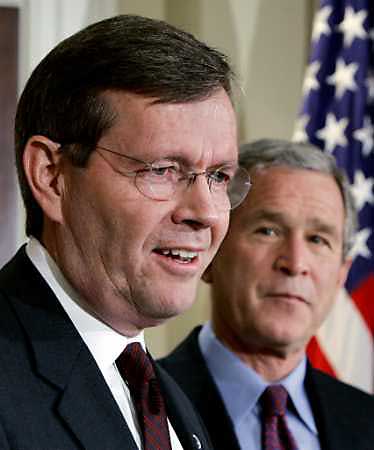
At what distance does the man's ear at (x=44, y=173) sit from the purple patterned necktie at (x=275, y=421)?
1111 mm

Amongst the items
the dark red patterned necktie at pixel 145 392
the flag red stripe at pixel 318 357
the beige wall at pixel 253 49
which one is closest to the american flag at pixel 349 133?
the flag red stripe at pixel 318 357

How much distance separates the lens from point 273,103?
427cm

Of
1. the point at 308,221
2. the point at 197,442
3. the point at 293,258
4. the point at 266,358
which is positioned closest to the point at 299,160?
the point at 308,221

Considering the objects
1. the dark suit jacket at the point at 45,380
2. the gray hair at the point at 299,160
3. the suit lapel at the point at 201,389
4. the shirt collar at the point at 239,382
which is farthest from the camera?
the gray hair at the point at 299,160

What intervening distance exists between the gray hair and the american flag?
3.32 feet

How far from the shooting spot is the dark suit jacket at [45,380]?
61.1 inches

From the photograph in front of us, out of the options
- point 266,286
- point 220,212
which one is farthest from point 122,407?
point 266,286

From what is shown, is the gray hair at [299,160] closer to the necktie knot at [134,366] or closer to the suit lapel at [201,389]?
the suit lapel at [201,389]

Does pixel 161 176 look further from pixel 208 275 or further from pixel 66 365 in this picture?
pixel 208 275

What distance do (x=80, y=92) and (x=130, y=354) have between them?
0.46m

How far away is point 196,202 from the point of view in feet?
5.75

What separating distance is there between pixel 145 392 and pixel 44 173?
0.42 metres

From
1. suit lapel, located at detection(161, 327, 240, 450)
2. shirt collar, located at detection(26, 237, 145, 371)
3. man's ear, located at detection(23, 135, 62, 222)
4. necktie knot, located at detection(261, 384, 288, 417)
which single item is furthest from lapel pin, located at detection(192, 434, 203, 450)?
necktie knot, located at detection(261, 384, 288, 417)

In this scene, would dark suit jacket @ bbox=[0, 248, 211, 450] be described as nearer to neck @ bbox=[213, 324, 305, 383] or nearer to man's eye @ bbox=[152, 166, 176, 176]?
man's eye @ bbox=[152, 166, 176, 176]
